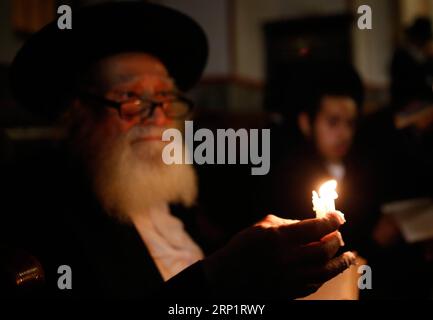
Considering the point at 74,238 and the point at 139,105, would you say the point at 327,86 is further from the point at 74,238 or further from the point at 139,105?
the point at 74,238

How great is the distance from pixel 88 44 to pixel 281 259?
32.2 inches

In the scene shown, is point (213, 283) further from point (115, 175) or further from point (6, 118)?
point (6, 118)

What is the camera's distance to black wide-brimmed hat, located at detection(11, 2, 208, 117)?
45.2 inches

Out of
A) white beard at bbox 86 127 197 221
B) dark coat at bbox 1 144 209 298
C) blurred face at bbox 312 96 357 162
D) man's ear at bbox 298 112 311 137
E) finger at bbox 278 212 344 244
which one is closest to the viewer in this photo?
finger at bbox 278 212 344 244

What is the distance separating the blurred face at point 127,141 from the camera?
1.16 metres

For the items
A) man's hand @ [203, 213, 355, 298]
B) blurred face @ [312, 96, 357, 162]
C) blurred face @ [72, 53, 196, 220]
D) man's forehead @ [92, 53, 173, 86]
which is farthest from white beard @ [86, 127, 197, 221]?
blurred face @ [312, 96, 357, 162]

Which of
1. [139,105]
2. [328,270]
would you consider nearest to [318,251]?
[328,270]

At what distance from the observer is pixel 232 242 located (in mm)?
703

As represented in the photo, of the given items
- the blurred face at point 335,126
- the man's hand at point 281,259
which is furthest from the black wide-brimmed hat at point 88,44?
the man's hand at point 281,259

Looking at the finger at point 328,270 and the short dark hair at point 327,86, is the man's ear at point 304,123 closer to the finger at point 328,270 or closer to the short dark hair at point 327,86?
the short dark hair at point 327,86

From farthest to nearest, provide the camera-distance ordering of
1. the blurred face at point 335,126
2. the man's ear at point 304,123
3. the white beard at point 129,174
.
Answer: the man's ear at point 304,123, the blurred face at point 335,126, the white beard at point 129,174

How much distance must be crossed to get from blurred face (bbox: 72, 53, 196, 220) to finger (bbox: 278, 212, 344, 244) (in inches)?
21.6

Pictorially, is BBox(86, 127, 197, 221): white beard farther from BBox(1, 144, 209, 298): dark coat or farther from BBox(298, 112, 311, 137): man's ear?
BBox(298, 112, 311, 137): man's ear

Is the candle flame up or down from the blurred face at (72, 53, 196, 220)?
down
